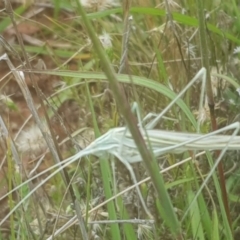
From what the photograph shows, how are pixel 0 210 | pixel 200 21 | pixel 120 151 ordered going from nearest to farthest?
pixel 120 151, pixel 200 21, pixel 0 210

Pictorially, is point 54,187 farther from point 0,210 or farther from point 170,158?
point 0,210

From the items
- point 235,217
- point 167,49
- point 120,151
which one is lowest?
point 235,217

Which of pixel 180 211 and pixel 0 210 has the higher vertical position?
pixel 180 211

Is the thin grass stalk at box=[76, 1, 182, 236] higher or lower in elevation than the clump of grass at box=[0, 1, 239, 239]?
higher

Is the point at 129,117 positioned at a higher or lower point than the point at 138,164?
higher

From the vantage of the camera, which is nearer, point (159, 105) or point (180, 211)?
point (180, 211)

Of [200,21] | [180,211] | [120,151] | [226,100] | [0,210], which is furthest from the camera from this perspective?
[0,210]

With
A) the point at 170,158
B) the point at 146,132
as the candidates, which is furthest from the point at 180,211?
the point at 146,132

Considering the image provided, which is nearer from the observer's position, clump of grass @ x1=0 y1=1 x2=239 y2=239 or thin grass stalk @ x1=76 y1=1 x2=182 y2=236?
thin grass stalk @ x1=76 y1=1 x2=182 y2=236

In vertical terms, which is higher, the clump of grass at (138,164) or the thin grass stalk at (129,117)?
the thin grass stalk at (129,117)

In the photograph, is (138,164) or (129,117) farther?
(138,164)

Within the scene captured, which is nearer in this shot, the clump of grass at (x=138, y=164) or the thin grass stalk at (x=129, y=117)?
the thin grass stalk at (x=129, y=117)
